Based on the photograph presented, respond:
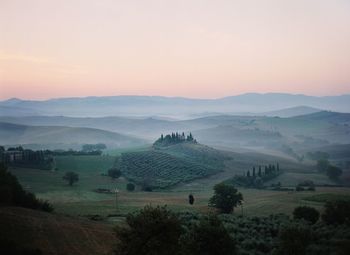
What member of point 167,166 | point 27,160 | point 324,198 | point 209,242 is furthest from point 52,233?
point 167,166

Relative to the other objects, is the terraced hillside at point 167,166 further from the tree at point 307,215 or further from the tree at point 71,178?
the tree at point 307,215

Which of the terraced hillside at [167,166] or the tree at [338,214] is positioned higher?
the tree at [338,214]

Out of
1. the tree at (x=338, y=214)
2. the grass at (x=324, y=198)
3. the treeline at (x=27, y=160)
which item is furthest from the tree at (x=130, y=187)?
the tree at (x=338, y=214)

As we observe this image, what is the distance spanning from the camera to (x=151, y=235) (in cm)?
3553

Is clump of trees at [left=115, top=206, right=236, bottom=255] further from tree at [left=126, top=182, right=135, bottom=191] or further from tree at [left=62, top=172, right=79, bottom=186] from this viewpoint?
tree at [left=62, top=172, right=79, bottom=186]

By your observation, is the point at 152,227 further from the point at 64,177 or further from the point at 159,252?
the point at 64,177

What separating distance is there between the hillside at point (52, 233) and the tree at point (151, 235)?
21.5ft

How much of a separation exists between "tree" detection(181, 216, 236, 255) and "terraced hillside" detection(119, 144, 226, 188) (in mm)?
87483

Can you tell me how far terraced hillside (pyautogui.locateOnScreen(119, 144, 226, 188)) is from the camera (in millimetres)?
137700

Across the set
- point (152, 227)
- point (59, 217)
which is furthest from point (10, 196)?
point (152, 227)

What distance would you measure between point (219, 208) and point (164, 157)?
87.2 meters

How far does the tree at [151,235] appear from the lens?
35.2m

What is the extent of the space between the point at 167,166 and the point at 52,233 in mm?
105206

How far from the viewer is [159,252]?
115 ft
